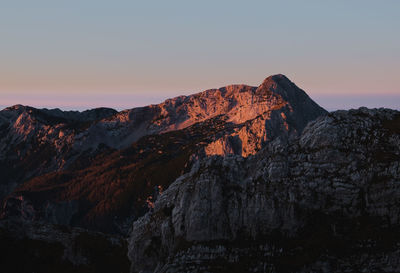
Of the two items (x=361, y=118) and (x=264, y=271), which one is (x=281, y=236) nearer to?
(x=264, y=271)

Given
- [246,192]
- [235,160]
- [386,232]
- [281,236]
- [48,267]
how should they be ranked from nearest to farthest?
[386,232]
[281,236]
[246,192]
[235,160]
[48,267]

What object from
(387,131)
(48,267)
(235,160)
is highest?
(387,131)

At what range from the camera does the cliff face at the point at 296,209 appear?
6594 cm

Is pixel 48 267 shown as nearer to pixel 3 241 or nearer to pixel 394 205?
pixel 3 241

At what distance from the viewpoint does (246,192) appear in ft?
245

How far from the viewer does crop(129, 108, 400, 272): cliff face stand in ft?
216

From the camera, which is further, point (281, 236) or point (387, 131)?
point (387, 131)

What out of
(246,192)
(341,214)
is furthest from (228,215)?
(341,214)

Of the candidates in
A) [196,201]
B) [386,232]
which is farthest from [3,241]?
[386,232]

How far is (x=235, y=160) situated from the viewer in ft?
263

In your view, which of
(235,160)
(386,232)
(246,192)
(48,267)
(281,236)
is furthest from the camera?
(48,267)

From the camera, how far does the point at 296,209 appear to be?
7038 cm

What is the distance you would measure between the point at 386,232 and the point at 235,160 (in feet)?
86.5

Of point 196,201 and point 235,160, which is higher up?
point 235,160
